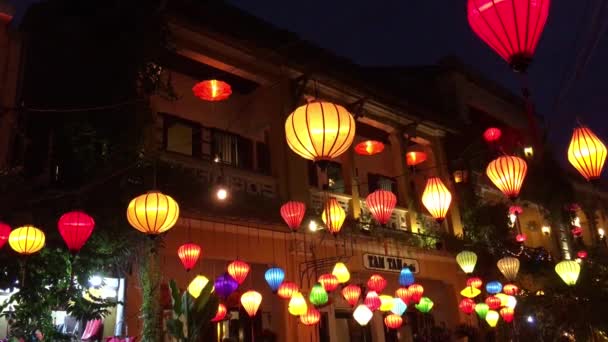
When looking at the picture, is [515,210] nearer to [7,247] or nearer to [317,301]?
[317,301]

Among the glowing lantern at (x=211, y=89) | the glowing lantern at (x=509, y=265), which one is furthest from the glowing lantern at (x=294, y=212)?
the glowing lantern at (x=509, y=265)

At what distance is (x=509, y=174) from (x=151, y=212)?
5972mm

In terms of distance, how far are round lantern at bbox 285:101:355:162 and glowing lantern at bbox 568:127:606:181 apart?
3503 millimetres

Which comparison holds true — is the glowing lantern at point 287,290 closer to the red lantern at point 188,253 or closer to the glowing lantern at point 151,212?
the red lantern at point 188,253

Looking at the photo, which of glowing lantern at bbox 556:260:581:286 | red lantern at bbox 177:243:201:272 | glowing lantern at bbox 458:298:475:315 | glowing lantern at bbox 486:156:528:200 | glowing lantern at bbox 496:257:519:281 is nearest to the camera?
glowing lantern at bbox 486:156:528:200

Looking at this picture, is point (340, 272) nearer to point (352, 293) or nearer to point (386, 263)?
point (352, 293)

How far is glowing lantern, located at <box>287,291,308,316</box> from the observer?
1098 centimetres

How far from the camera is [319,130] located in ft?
22.3

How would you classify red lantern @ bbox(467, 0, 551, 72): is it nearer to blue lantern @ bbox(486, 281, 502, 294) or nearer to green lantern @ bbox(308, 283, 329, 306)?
green lantern @ bbox(308, 283, 329, 306)

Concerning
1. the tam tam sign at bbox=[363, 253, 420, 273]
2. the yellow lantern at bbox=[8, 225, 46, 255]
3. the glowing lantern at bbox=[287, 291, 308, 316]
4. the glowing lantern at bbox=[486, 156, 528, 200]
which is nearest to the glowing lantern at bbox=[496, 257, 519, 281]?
the tam tam sign at bbox=[363, 253, 420, 273]

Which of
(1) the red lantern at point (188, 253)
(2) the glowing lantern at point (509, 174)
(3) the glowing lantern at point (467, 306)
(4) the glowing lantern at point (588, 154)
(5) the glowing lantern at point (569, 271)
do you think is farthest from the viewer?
(3) the glowing lantern at point (467, 306)

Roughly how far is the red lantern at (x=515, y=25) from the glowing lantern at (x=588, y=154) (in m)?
3.37

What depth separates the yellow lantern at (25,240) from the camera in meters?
7.75

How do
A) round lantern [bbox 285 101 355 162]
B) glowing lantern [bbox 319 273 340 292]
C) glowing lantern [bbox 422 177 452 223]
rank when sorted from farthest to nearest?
glowing lantern [bbox 319 273 340 292], glowing lantern [bbox 422 177 452 223], round lantern [bbox 285 101 355 162]
